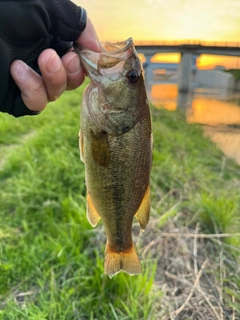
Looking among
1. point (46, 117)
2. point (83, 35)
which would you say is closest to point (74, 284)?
point (83, 35)

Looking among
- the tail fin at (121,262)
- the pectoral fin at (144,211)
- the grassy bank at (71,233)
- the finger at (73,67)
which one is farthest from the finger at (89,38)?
the grassy bank at (71,233)

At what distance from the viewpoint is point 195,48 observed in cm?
3572

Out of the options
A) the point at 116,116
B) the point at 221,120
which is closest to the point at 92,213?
the point at 116,116

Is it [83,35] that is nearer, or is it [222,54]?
[83,35]

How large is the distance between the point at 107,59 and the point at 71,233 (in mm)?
2065

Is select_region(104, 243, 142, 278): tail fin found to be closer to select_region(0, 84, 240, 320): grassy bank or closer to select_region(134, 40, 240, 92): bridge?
select_region(0, 84, 240, 320): grassy bank

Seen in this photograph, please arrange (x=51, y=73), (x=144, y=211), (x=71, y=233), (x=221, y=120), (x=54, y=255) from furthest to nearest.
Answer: (x=221, y=120)
(x=71, y=233)
(x=54, y=255)
(x=144, y=211)
(x=51, y=73)

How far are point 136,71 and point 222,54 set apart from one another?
35.5m

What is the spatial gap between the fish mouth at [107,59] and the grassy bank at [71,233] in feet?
5.70

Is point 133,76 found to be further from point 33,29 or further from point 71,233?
point 71,233

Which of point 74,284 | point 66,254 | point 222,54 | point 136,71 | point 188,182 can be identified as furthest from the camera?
point 222,54

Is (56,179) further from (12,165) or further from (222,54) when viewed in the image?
(222,54)

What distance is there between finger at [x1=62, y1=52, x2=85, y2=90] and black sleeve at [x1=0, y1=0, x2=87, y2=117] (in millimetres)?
116

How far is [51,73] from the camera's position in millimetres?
1957
